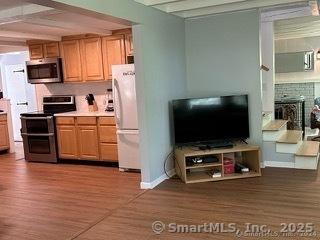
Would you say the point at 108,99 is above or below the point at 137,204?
above

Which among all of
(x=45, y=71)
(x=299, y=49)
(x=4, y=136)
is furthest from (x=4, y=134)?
(x=299, y=49)

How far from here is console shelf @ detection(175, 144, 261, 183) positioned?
4.57 meters

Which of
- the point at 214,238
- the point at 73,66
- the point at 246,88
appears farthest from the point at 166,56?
the point at 214,238

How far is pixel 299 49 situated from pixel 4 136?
280 inches

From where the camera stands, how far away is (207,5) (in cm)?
443

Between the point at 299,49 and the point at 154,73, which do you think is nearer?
the point at 154,73

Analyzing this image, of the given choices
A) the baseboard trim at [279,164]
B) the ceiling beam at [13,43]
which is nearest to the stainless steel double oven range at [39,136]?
the ceiling beam at [13,43]

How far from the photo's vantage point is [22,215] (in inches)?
147

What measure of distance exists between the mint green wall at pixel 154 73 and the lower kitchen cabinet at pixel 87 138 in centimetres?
113

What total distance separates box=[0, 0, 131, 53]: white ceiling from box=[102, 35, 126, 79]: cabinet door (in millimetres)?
177

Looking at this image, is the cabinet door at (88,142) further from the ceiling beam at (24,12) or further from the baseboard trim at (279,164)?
the baseboard trim at (279,164)

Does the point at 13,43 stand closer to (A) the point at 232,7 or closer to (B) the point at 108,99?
(B) the point at 108,99

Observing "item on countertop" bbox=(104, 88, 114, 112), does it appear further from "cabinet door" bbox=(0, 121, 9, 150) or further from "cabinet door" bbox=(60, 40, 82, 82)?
"cabinet door" bbox=(0, 121, 9, 150)

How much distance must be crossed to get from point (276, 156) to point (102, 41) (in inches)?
135
